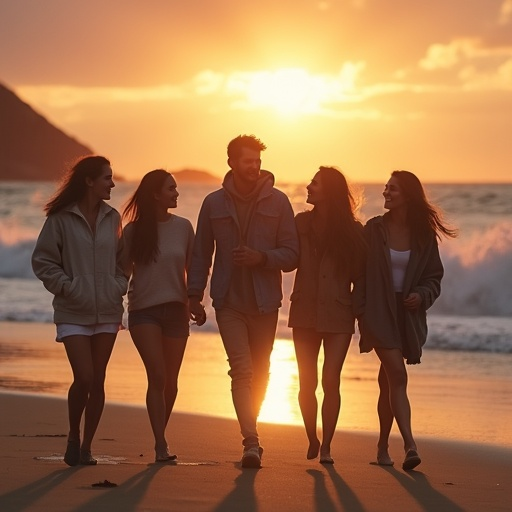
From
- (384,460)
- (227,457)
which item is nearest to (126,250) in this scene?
(227,457)

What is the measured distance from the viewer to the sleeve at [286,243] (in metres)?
8.31

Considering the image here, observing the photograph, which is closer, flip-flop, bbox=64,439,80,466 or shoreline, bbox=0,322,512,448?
flip-flop, bbox=64,439,80,466

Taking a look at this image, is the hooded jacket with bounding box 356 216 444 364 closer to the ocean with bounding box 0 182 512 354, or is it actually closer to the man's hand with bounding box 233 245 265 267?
the ocean with bounding box 0 182 512 354

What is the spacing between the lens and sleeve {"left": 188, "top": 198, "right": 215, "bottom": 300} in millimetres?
8367

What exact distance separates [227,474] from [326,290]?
59.2 inches

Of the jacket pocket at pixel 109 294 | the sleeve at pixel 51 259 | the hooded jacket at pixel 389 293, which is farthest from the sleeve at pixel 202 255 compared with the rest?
the hooded jacket at pixel 389 293

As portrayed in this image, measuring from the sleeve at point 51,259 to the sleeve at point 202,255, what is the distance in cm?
89

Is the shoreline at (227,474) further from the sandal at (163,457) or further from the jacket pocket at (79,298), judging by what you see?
the jacket pocket at (79,298)

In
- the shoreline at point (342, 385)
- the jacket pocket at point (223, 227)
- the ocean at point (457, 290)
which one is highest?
the jacket pocket at point (223, 227)

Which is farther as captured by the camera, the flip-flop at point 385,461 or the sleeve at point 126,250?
the flip-flop at point 385,461

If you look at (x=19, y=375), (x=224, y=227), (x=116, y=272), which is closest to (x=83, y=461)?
(x=116, y=272)

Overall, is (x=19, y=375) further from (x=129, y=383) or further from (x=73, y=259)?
(x=73, y=259)

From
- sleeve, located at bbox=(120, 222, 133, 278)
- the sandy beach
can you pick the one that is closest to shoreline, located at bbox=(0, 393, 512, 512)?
the sandy beach

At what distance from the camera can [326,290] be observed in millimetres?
8469
